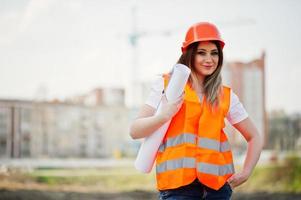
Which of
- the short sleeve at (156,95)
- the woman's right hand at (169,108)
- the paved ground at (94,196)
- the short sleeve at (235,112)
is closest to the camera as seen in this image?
the woman's right hand at (169,108)

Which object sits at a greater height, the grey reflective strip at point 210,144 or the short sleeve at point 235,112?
the short sleeve at point 235,112

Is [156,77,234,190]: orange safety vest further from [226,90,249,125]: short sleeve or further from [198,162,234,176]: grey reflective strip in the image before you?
[226,90,249,125]: short sleeve

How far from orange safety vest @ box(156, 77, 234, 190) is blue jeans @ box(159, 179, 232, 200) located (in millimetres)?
20

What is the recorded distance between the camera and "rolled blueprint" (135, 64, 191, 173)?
1.85 meters

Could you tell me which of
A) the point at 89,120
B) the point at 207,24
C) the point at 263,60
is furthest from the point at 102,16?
the point at 207,24

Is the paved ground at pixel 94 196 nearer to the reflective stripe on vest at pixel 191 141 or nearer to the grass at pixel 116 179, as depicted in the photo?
the grass at pixel 116 179

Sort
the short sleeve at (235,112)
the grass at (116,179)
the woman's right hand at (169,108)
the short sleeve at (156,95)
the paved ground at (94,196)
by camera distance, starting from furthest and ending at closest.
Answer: the grass at (116,179) → the paved ground at (94,196) → the short sleeve at (235,112) → the short sleeve at (156,95) → the woman's right hand at (169,108)

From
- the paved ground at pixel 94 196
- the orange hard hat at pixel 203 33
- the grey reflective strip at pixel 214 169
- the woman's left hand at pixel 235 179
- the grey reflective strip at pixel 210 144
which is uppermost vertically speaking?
the orange hard hat at pixel 203 33

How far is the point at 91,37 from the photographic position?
239 inches

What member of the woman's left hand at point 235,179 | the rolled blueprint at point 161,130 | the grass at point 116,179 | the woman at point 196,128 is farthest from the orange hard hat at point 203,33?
the grass at point 116,179

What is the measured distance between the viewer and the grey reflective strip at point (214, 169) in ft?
6.12

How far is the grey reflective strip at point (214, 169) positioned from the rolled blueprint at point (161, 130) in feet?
0.54

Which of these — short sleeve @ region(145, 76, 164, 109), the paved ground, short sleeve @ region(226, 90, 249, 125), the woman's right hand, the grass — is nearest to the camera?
the woman's right hand

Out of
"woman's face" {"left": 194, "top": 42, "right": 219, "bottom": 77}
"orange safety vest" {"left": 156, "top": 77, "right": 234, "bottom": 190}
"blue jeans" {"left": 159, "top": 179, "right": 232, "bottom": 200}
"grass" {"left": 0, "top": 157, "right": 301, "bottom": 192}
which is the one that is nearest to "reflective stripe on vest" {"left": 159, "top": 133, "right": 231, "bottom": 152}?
"orange safety vest" {"left": 156, "top": 77, "right": 234, "bottom": 190}
